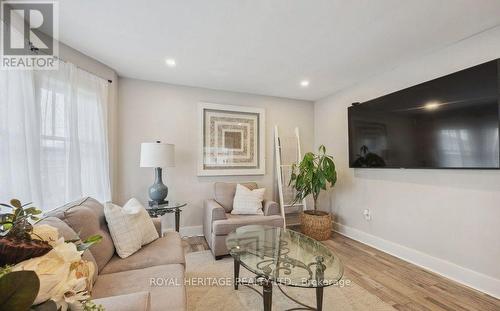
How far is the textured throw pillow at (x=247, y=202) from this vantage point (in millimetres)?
2945

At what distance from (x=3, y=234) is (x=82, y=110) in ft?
7.36

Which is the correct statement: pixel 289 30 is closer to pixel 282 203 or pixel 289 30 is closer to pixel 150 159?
pixel 150 159

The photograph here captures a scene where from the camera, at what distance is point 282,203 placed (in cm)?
358

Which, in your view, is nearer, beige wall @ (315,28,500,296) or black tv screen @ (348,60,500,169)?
black tv screen @ (348,60,500,169)

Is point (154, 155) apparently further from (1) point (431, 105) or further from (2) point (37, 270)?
(1) point (431, 105)

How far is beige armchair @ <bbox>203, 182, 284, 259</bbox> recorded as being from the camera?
250 centimetres

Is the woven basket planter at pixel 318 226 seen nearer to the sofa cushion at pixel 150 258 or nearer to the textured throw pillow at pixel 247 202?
the textured throw pillow at pixel 247 202

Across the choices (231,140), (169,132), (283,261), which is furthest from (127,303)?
(231,140)

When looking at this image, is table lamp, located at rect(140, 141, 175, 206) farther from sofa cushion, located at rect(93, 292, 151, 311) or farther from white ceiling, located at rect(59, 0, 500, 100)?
sofa cushion, located at rect(93, 292, 151, 311)

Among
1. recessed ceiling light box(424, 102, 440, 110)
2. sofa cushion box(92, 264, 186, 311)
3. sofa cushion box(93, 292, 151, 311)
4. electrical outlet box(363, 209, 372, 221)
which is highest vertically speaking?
recessed ceiling light box(424, 102, 440, 110)

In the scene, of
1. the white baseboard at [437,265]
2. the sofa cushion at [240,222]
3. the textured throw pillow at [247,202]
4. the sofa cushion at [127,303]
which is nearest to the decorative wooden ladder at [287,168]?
the textured throw pillow at [247,202]

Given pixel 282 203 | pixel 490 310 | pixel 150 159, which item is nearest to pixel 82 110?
pixel 150 159

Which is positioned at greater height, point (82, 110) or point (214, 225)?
point (82, 110)

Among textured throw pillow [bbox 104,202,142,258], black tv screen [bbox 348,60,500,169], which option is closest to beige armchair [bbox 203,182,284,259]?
textured throw pillow [bbox 104,202,142,258]
